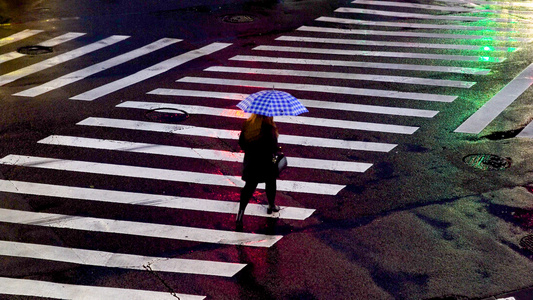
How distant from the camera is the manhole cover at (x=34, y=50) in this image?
48.7 feet

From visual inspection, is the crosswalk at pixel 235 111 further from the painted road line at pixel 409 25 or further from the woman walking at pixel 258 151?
the woman walking at pixel 258 151

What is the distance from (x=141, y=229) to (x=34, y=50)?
28.9 feet

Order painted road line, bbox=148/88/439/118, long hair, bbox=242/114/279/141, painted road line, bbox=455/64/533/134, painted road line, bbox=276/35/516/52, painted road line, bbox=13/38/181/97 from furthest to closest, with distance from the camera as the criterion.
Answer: painted road line, bbox=276/35/516/52, painted road line, bbox=13/38/181/97, painted road line, bbox=148/88/439/118, painted road line, bbox=455/64/533/134, long hair, bbox=242/114/279/141

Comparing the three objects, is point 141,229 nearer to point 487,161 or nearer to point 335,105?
point 335,105

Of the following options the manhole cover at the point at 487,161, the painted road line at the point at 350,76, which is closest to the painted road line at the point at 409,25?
the painted road line at the point at 350,76

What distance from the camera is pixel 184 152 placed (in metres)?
10.2

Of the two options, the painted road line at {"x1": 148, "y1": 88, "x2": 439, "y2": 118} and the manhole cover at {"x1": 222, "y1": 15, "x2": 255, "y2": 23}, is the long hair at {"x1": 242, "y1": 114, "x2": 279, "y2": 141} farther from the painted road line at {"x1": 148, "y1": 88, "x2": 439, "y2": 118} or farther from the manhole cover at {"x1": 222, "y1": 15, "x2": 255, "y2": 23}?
the manhole cover at {"x1": 222, "y1": 15, "x2": 255, "y2": 23}

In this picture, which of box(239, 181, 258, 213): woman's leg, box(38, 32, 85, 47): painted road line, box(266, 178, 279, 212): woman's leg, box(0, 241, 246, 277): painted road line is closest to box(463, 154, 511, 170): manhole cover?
box(266, 178, 279, 212): woman's leg


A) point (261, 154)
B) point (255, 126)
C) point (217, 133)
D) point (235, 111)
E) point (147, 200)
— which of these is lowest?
point (147, 200)

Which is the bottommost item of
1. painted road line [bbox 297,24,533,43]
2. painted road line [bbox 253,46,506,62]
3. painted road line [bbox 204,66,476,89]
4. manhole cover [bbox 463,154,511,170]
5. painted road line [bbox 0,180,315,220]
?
painted road line [bbox 0,180,315,220]

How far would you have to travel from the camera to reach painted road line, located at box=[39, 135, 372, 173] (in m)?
9.91

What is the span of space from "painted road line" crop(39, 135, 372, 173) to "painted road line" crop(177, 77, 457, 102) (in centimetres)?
321

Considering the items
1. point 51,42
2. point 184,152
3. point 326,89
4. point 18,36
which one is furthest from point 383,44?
point 18,36

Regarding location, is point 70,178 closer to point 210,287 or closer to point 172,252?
point 172,252
